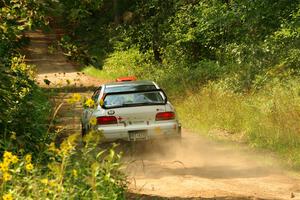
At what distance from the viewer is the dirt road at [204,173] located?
949 cm

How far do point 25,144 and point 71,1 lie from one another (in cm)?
192

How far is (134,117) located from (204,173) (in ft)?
7.19

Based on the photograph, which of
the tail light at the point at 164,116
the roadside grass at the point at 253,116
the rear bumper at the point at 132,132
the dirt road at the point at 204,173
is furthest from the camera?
the roadside grass at the point at 253,116

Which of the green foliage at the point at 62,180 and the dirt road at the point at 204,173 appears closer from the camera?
the green foliage at the point at 62,180

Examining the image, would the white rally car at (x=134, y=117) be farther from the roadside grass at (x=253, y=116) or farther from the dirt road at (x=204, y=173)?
the roadside grass at (x=253, y=116)

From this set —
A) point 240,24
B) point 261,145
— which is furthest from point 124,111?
point 240,24

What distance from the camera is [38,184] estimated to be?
5938mm

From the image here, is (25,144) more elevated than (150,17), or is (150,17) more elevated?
(150,17)

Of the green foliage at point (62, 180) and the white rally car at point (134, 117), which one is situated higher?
the white rally car at point (134, 117)

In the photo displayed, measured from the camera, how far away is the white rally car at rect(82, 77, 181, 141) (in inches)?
500

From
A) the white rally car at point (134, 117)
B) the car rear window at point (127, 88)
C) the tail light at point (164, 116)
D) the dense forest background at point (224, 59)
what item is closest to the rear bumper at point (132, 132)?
the white rally car at point (134, 117)

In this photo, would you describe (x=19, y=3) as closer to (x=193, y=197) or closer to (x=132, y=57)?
(x=193, y=197)

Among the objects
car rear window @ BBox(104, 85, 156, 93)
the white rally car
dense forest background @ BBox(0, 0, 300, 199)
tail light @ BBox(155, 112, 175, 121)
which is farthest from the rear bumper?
car rear window @ BBox(104, 85, 156, 93)

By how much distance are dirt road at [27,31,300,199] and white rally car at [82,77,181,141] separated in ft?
1.53
